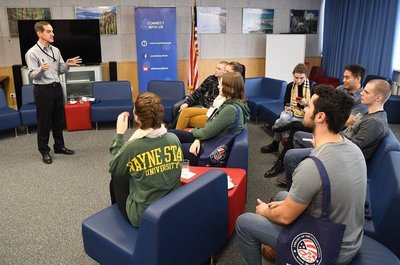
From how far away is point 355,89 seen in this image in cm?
342

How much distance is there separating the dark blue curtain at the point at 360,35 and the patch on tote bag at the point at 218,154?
14.8ft

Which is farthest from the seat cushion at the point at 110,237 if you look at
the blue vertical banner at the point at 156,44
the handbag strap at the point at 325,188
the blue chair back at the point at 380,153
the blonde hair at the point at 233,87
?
the blue vertical banner at the point at 156,44

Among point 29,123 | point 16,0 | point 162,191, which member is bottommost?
point 29,123

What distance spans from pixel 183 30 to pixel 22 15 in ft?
9.80

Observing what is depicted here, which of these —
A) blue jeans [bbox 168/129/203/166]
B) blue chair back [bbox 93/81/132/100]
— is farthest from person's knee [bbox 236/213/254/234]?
blue chair back [bbox 93/81/132/100]

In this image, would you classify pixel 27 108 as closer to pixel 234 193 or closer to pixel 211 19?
pixel 211 19

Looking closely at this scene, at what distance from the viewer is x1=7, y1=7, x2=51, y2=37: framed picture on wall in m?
6.30

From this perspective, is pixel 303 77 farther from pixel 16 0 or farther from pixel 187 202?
pixel 16 0

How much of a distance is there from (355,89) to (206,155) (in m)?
1.65

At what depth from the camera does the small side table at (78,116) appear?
17.5ft

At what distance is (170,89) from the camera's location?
5.93 metres

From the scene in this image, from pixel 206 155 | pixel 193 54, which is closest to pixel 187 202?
pixel 206 155

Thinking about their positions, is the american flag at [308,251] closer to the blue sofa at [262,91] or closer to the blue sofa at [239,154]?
the blue sofa at [239,154]

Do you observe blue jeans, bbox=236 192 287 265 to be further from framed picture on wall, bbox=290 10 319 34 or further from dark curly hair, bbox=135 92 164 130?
framed picture on wall, bbox=290 10 319 34
